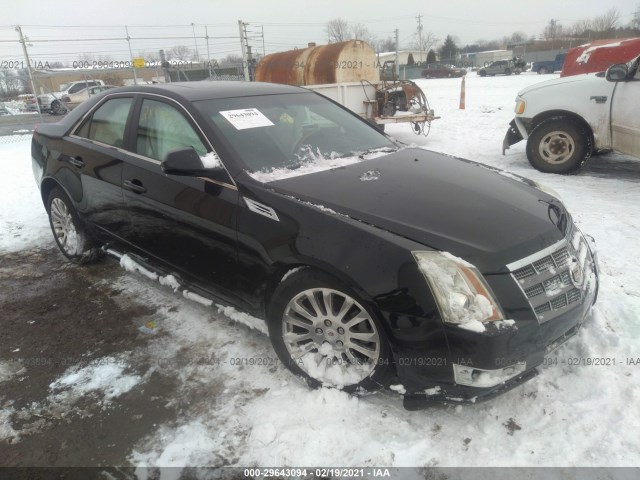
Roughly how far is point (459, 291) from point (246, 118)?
186 centimetres

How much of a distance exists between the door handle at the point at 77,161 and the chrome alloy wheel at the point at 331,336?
2533mm

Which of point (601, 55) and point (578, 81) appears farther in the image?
point (601, 55)

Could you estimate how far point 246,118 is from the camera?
3.07m

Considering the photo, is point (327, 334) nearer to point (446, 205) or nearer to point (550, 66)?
point (446, 205)

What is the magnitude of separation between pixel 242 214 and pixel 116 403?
130cm

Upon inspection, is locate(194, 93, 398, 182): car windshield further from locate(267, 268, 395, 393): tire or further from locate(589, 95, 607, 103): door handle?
locate(589, 95, 607, 103): door handle

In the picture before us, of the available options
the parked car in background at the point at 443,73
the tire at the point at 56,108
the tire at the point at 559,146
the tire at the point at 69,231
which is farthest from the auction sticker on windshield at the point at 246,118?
the parked car in background at the point at 443,73

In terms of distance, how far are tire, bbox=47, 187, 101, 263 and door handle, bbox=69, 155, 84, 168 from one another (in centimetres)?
39

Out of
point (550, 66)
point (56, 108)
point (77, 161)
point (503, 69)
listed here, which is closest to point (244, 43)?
point (56, 108)

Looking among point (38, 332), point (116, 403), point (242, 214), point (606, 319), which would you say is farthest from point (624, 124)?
point (38, 332)

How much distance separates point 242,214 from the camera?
2.62 m

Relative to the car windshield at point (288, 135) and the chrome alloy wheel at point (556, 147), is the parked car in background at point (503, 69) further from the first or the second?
the car windshield at point (288, 135)

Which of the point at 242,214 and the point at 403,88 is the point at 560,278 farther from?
the point at 403,88

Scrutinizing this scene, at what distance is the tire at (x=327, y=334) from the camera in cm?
227
